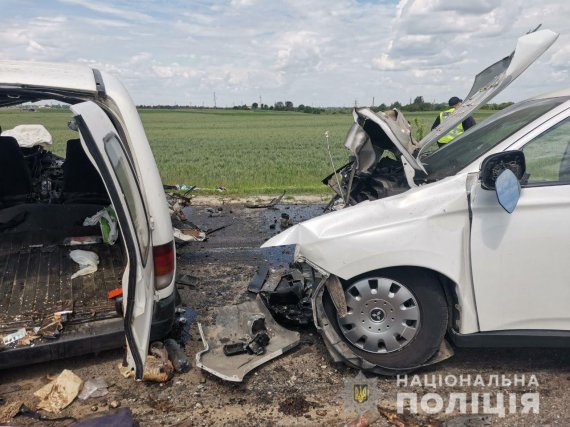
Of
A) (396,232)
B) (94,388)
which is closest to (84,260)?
(94,388)

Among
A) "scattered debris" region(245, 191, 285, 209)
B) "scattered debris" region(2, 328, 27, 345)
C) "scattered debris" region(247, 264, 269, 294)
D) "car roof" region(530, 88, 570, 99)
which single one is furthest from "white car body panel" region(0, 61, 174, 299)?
"scattered debris" region(245, 191, 285, 209)

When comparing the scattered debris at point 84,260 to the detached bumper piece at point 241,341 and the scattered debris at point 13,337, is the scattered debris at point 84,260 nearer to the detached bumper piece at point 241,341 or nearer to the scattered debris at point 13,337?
the scattered debris at point 13,337

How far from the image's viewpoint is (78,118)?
8.79ft

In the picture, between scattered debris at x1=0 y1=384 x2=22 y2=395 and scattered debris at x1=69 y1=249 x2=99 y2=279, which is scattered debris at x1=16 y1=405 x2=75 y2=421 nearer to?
scattered debris at x1=0 y1=384 x2=22 y2=395

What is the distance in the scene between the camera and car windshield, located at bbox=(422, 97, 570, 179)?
3.62m

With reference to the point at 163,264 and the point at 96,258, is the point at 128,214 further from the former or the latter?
the point at 96,258

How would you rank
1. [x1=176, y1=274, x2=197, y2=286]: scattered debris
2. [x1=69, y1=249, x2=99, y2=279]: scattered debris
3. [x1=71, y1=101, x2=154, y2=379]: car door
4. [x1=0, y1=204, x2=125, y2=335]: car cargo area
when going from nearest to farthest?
[x1=71, y1=101, x2=154, y2=379]: car door → [x1=0, y1=204, x2=125, y2=335]: car cargo area → [x1=69, y1=249, x2=99, y2=279]: scattered debris → [x1=176, y1=274, x2=197, y2=286]: scattered debris

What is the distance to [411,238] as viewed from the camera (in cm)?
334

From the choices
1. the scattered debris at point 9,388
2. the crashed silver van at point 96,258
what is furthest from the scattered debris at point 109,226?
the scattered debris at point 9,388

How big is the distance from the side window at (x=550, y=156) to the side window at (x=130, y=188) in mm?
2596

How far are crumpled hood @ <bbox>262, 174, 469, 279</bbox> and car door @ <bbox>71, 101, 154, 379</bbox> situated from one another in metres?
1.15

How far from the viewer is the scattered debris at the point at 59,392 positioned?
3.29 meters

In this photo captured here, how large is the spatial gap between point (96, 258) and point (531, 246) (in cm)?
373

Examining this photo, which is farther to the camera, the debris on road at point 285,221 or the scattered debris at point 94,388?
the debris on road at point 285,221
